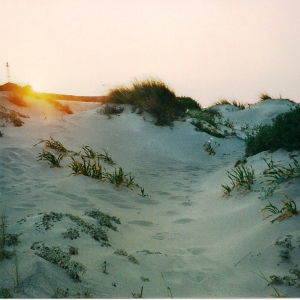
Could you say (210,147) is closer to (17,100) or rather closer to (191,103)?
(17,100)

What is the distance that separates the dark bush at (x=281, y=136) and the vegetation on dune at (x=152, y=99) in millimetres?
4576

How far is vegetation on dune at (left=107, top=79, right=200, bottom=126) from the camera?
10219 millimetres

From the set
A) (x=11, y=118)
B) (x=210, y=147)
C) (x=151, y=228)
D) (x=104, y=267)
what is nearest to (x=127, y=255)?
(x=104, y=267)

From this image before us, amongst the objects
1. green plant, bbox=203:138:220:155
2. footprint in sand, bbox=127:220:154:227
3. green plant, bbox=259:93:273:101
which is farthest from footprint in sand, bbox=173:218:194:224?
green plant, bbox=259:93:273:101

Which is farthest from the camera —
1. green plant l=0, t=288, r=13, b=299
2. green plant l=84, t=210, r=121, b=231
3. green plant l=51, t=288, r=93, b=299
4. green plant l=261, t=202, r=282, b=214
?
green plant l=84, t=210, r=121, b=231

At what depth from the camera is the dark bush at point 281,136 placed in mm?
4652

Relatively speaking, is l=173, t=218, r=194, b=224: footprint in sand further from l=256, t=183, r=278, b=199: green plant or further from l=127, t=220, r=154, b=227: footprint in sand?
l=256, t=183, r=278, b=199: green plant

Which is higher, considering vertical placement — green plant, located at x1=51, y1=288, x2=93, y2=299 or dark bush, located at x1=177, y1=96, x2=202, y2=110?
dark bush, located at x1=177, y1=96, x2=202, y2=110

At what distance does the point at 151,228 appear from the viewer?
3693 millimetres

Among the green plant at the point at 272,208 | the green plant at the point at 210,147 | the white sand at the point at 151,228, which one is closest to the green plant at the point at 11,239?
the white sand at the point at 151,228

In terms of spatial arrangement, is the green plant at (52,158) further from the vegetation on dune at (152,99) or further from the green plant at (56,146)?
the vegetation on dune at (152,99)

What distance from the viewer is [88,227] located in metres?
3.16

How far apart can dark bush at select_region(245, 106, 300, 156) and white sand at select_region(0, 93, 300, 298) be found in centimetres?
20

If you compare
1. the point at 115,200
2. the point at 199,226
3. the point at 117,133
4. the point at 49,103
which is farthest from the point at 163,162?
the point at 49,103
